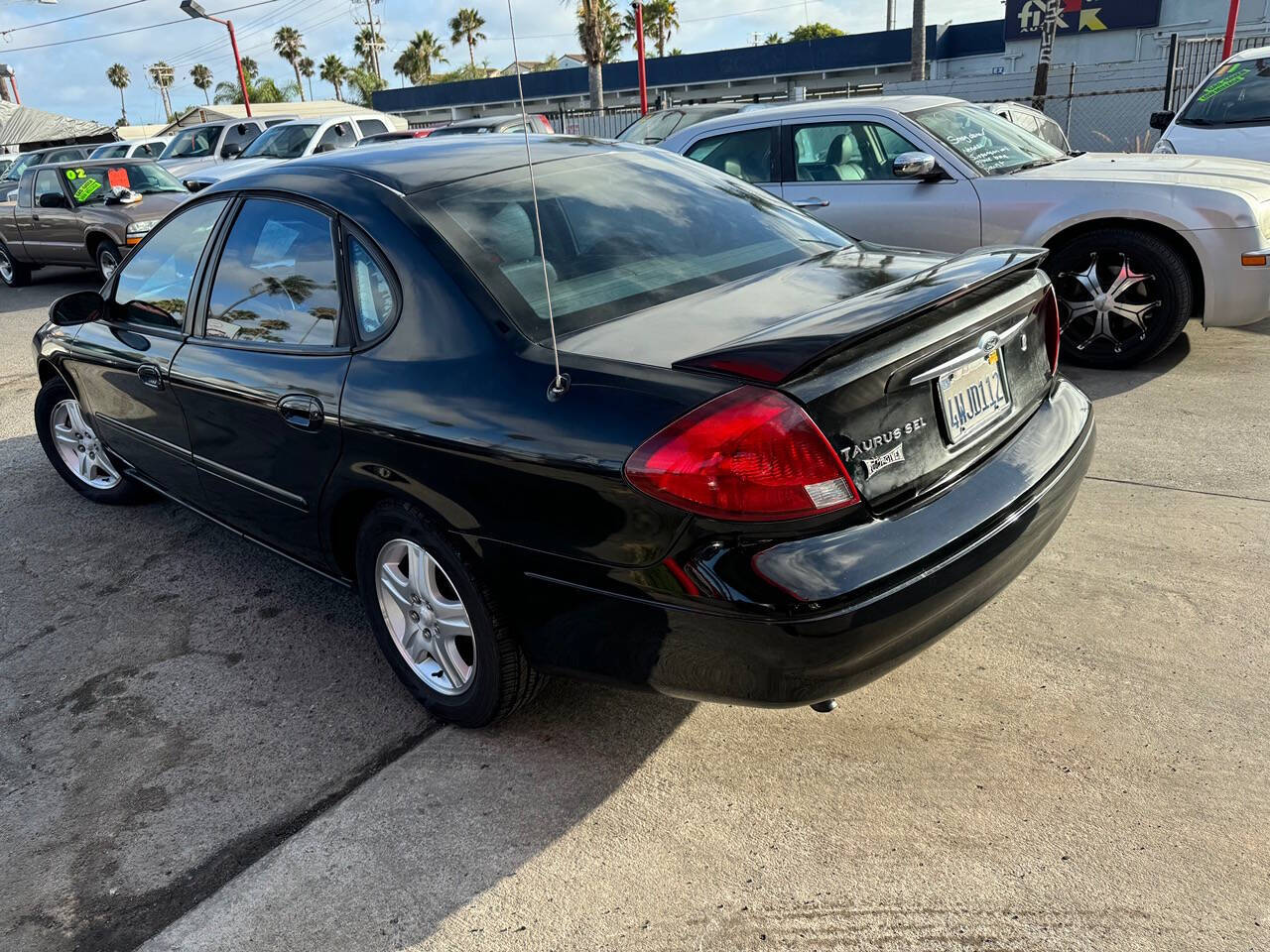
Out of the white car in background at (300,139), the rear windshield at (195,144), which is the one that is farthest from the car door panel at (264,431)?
the rear windshield at (195,144)

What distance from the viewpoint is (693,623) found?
2.19 meters

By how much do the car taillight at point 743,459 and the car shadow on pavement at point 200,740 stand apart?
3.15 feet

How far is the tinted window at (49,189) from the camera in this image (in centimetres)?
1191

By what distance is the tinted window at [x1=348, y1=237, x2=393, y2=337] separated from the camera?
2.77m

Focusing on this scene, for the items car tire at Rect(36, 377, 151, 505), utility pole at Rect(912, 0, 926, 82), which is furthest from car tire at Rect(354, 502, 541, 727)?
utility pole at Rect(912, 0, 926, 82)

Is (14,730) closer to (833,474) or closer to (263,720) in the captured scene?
(263,720)

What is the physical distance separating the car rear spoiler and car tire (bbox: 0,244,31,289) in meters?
14.2

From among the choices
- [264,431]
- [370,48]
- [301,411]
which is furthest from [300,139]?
[370,48]

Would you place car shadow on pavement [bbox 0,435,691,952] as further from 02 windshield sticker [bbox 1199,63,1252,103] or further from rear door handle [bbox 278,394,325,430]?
02 windshield sticker [bbox 1199,63,1252,103]

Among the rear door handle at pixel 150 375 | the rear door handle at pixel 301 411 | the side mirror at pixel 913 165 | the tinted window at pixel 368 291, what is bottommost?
the rear door handle at pixel 150 375

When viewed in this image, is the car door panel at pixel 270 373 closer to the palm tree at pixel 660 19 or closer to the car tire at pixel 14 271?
the car tire at pixel 14 271

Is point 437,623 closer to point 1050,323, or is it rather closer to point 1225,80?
point 1050,323

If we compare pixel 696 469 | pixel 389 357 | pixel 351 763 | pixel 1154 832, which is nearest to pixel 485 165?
pixel 389 357

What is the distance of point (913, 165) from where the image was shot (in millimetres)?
5992
